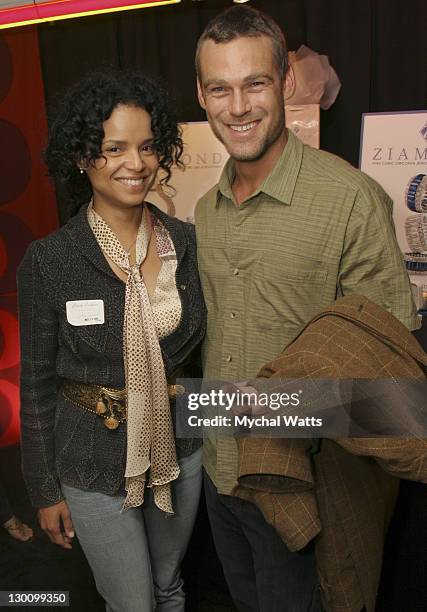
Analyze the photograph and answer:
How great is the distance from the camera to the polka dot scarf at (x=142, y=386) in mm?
962

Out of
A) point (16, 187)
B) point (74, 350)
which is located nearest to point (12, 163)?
point (16, 187)

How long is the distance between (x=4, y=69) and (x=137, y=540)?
3.96 feet

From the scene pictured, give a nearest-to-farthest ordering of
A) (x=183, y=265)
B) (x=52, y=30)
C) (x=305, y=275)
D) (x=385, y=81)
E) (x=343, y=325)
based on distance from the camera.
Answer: (x=343, y=325) < (x=305, y=275) < (x=183, y=265) < (x=52, y=30) < (x=385, y=81)

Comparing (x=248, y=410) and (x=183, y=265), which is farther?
(x=183, y=265)

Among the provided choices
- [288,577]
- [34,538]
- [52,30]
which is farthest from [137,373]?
[52,30]

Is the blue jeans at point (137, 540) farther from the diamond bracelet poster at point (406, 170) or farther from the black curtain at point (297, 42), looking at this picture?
the black curtain at point (297, 42)

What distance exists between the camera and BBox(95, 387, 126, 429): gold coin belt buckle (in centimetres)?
98

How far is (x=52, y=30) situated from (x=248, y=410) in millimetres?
1428

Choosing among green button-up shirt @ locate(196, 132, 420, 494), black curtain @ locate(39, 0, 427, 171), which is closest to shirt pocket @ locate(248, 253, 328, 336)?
green button-up shirt @ locate(196, 132, 420, 494)

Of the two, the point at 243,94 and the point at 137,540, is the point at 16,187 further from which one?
the point at 137,540

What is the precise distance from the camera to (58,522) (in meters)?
1.06

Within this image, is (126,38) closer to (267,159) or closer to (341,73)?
(341,73)

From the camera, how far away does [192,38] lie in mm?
1759

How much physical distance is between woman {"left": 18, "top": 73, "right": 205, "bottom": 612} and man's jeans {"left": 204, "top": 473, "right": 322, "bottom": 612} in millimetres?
114
